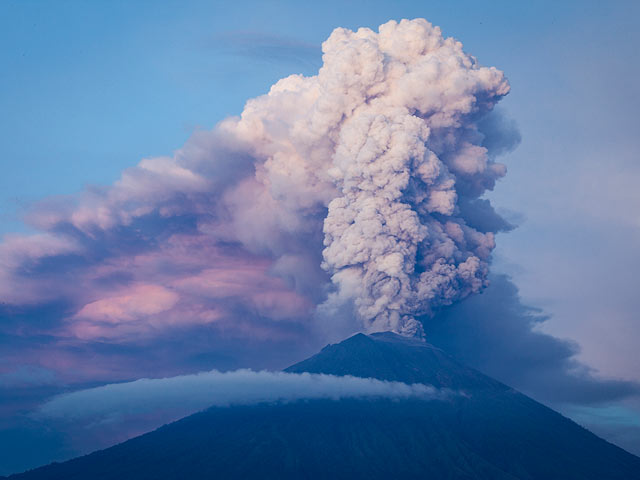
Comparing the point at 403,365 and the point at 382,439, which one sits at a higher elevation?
the point at 403,365

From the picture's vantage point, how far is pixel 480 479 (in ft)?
188

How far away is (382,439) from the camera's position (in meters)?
65.4

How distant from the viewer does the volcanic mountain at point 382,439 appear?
60281 mm

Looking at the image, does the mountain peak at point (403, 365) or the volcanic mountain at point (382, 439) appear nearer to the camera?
the volcanic mountain at point (382, 439)

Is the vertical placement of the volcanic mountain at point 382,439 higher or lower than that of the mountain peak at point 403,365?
lower

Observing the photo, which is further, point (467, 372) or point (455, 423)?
point (467, 372)

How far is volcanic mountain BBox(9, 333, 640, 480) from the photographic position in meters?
60.3

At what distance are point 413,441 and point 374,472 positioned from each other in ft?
22.7

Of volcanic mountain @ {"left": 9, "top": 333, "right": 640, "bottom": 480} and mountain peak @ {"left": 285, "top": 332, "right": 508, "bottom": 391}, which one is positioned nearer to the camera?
volcanic mountain @ {"left": 9, "top": 333, "right": 640, "bottom": 480}

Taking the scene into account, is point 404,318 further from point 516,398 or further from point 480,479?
point 516,398

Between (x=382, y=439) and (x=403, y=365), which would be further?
(x=403, y=365)

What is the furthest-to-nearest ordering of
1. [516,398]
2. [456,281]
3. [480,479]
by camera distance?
[516,398] < [456,281] < [480,479]

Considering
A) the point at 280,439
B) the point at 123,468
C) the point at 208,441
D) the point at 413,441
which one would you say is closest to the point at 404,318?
the point at 413,441

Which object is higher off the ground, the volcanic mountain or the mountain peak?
the mountain peak
